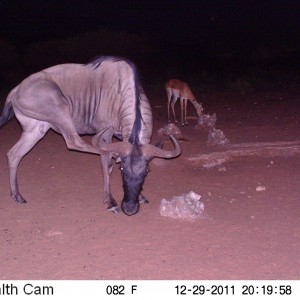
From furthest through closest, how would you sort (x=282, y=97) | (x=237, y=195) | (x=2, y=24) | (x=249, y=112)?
1. (x=2, y=24)
2. (x=282, y=97)
3. (x=249, y=112)
4. (x=237, y=195)

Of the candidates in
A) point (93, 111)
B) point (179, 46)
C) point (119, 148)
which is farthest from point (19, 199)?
point (179, 46)

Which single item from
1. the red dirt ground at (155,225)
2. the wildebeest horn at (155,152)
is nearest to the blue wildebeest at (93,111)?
the wildebeest horn at (155,152)

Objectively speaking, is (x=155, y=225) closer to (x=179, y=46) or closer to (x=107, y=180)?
(x=107, y=180)

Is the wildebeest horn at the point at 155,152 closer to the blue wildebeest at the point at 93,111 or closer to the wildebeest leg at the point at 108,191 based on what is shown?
the blue wildebeest at the point at 93,111

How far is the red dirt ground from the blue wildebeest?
46 cm

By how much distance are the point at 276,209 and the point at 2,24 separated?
5440 centimetres

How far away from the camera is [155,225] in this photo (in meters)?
6.03

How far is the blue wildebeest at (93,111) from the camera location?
245 inches

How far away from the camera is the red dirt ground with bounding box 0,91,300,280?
4898 millimetres

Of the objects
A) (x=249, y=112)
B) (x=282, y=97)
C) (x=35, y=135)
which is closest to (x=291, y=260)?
(x=35, y=135)

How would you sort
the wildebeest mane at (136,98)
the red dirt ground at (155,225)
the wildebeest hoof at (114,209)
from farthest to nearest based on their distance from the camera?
the wildebeest hoof at (114,209)
the wildebeest mane at (136,98)
the red dirt ground at (155,225)

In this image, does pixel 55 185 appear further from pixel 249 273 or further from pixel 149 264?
pixel 249 273

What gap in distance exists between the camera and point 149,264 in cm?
497

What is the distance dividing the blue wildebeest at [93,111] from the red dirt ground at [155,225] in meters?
0.46
